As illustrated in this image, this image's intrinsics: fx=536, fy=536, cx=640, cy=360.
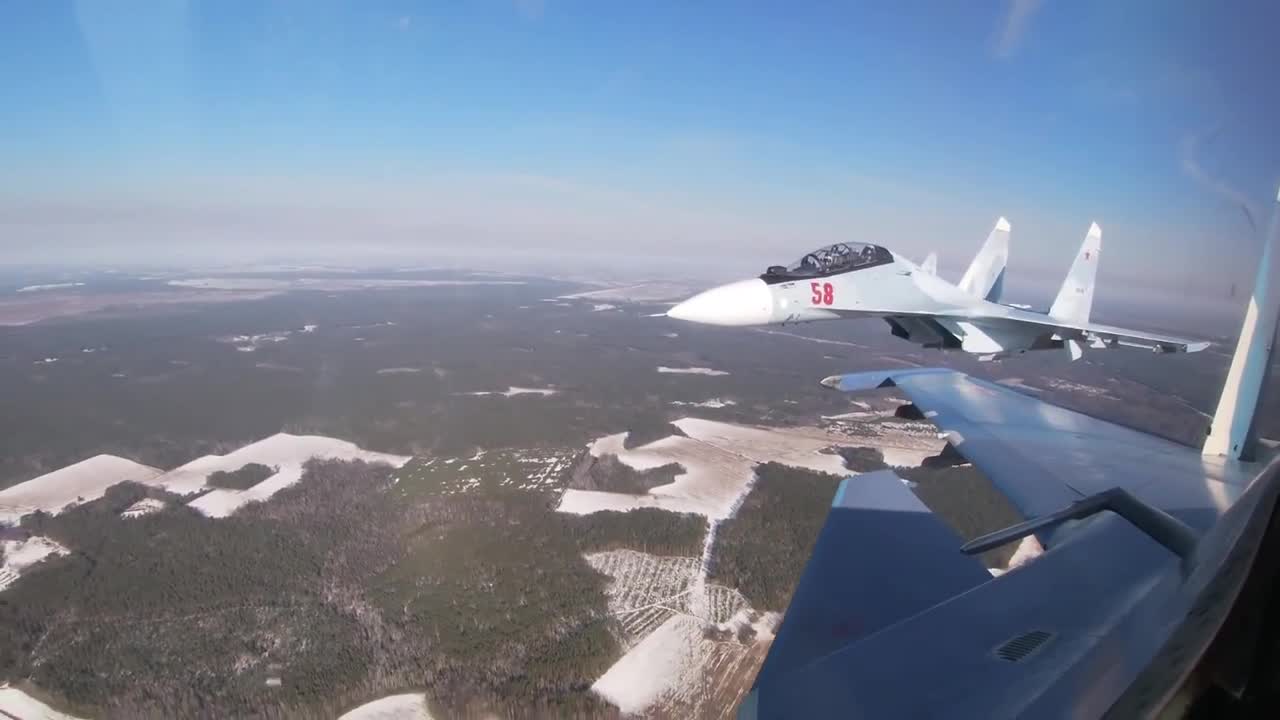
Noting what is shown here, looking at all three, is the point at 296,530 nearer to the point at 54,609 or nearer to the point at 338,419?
the point at 54,609

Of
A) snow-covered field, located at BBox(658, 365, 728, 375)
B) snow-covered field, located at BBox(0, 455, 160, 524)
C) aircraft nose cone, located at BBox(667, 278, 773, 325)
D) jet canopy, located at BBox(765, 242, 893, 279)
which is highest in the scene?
jet canopy, located at BBox(765, 242, 893, 279)

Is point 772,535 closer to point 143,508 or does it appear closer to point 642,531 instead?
point 642,531

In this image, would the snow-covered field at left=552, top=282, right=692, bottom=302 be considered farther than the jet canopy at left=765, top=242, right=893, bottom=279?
Yes

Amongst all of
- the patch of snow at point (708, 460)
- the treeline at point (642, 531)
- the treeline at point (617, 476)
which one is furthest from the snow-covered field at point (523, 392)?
the treeline at point (642, 531)

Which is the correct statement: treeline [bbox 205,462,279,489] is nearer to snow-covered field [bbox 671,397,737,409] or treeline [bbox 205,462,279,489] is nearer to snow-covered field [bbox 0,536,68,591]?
snow-covered field [bbox 0,536,68,591]

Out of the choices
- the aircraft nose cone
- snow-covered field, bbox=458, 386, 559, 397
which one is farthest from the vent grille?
snow-covered field, bbox=458, 386, 559, 397

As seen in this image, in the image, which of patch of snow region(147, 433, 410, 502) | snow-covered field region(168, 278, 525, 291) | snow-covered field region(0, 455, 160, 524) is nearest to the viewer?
snow-covered field region(0, 455, 160, 524)

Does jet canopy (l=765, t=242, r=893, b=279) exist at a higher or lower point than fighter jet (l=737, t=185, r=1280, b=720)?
higher

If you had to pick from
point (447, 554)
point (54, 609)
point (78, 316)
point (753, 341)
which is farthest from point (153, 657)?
point (78, 316)
